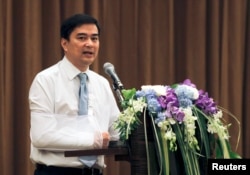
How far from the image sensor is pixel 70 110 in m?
2.17

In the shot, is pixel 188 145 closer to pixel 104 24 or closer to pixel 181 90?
pixel 181 90

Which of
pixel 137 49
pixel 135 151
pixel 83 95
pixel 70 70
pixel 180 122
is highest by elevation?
pixel 137 49

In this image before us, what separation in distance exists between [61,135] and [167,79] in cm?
220

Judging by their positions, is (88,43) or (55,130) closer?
(55,130)

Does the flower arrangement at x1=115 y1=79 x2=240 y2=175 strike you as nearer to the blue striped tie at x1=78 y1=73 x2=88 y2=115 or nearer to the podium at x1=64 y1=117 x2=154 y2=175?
the podium at x1=64 y1=117 x2=154 y2=175

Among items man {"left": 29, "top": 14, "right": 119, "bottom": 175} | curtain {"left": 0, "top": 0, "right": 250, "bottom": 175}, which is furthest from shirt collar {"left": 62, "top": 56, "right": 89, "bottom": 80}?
curtain {"left": 0, "top": 0, "right": 250, "bottom": 175}

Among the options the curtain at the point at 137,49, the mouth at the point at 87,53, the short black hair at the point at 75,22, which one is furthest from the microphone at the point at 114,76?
the curtain at the point at 137,49

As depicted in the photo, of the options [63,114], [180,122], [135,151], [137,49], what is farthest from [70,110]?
[137,49]

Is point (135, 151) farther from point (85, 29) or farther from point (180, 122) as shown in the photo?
point (85, 29)

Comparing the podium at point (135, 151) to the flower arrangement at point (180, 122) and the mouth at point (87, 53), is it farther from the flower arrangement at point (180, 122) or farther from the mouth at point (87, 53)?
the mouth at point (87, 53)

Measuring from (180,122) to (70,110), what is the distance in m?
0.65

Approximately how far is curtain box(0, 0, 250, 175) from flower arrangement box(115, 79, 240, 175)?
6.23ft

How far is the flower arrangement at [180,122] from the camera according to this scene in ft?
5.54

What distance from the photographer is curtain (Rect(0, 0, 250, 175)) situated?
352 cm
